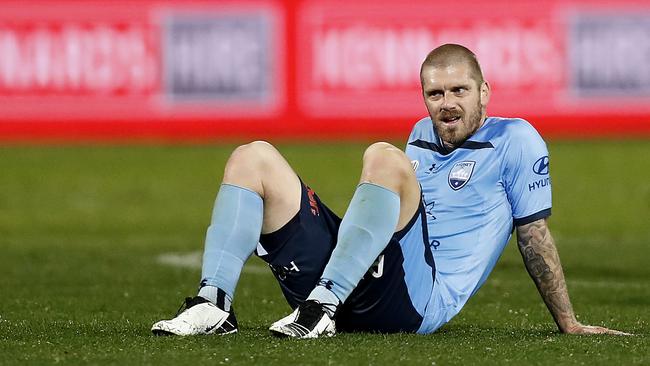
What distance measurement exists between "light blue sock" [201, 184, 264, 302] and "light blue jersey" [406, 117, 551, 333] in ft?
2.54

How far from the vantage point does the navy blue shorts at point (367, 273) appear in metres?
5.46

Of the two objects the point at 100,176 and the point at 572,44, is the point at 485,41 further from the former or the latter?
the point at 100,176

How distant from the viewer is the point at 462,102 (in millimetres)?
5766

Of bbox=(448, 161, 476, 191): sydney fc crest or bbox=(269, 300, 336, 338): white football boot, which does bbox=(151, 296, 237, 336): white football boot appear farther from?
bbox=(448, 161, 476, 191): sydney fc crest

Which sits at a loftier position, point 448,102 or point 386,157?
point 448,102

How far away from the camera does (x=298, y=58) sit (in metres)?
16.6

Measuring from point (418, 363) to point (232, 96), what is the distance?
12028mm

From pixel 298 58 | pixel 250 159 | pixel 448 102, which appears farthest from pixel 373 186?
pixel 298 58

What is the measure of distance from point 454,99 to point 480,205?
0.45m

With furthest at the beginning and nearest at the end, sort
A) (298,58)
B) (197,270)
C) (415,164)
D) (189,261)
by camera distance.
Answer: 1. (298,58)
2. (189,261)
3. (197,270)
4. (415,164)

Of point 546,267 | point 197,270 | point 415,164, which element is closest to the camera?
point 546,267

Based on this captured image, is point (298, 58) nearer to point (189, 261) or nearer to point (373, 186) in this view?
point (189, 261)

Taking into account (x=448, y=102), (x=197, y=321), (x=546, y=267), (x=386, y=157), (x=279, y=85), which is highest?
(x=448, y=102)

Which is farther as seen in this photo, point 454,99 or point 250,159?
point 454,99
